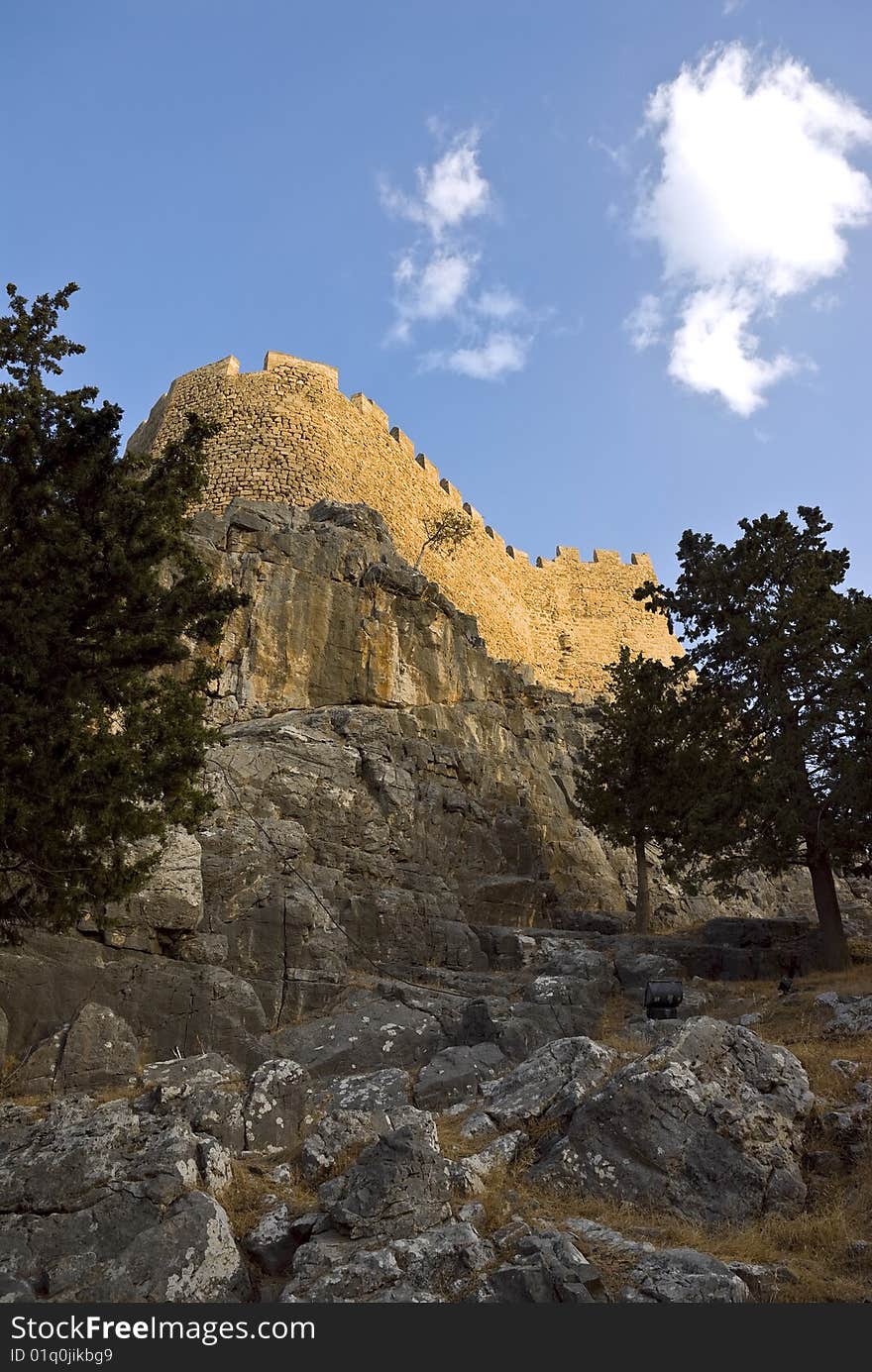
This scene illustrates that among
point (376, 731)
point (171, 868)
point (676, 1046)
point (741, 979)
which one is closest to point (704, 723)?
point (741, 979)

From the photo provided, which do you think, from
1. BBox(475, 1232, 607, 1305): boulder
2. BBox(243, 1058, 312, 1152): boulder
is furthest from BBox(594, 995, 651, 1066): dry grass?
BBox(475, 1232, 607, 1305): boulder

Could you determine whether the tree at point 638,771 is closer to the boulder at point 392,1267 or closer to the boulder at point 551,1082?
the boulder at point 551,1082

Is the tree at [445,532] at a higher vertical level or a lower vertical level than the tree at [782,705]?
higher

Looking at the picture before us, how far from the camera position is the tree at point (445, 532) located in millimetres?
43656

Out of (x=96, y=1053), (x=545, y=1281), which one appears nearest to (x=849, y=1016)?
(x=545, y=1281)

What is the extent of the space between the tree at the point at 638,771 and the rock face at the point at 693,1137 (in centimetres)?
1573

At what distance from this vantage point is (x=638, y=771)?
26.1 meters

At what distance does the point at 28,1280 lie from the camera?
5.84 m

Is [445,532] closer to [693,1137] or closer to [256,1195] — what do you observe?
[693,1137]

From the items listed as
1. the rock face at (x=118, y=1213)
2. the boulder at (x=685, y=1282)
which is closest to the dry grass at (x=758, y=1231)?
the boulder at (x=685, y=1282)

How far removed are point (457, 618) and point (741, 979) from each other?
1555 centimetres

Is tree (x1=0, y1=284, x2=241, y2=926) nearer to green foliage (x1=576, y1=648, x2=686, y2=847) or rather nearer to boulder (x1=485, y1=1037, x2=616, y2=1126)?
boulder (x1=485, y1=1037, x2=616, y2=1126)

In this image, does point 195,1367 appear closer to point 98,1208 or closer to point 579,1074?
point 98,1208

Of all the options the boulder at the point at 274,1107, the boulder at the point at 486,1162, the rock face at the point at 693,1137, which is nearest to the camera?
the boulder at the point at 486,1162
